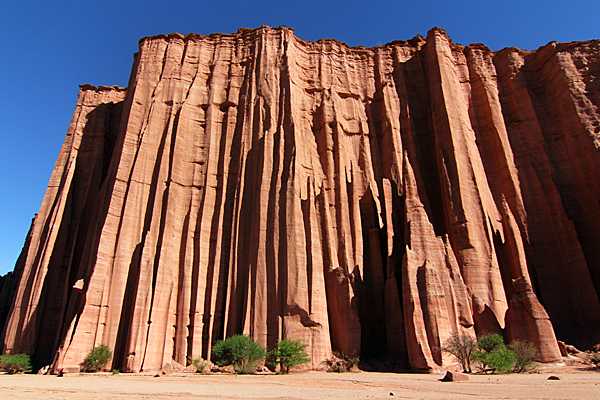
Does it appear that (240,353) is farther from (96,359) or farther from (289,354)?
(96,359)

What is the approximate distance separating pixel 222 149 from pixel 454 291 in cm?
1789

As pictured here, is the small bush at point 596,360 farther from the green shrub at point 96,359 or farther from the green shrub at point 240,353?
the green shrub at point 96,359

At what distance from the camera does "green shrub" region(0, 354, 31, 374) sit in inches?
901

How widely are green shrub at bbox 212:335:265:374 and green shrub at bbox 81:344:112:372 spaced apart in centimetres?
569

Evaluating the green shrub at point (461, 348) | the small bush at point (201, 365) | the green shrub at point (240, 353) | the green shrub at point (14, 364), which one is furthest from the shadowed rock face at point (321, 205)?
the green shrub at point (14, 364)

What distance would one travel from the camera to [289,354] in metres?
19.0

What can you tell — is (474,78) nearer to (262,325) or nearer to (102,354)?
(262,325)

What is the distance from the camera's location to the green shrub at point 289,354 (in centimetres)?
1888

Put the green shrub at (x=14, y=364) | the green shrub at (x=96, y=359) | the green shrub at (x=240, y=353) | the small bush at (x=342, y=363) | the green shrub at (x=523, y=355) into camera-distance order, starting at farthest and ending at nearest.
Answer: the green shrub at (x=14, y=364)
the green shrub at (x=96, y=359)
the small bush at (x=342, y=363)
the green shrub at (x=240, y=353)
the green shrub at (x=523, y=355)

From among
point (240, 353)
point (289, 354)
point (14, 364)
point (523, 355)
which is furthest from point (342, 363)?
point (14, 364)

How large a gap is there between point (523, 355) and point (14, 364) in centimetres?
2605

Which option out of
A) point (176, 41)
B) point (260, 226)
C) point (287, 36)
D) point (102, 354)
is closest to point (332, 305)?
point (260, 226)

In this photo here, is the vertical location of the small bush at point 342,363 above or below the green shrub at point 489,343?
below

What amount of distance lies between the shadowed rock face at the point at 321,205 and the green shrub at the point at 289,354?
120 centimetres
